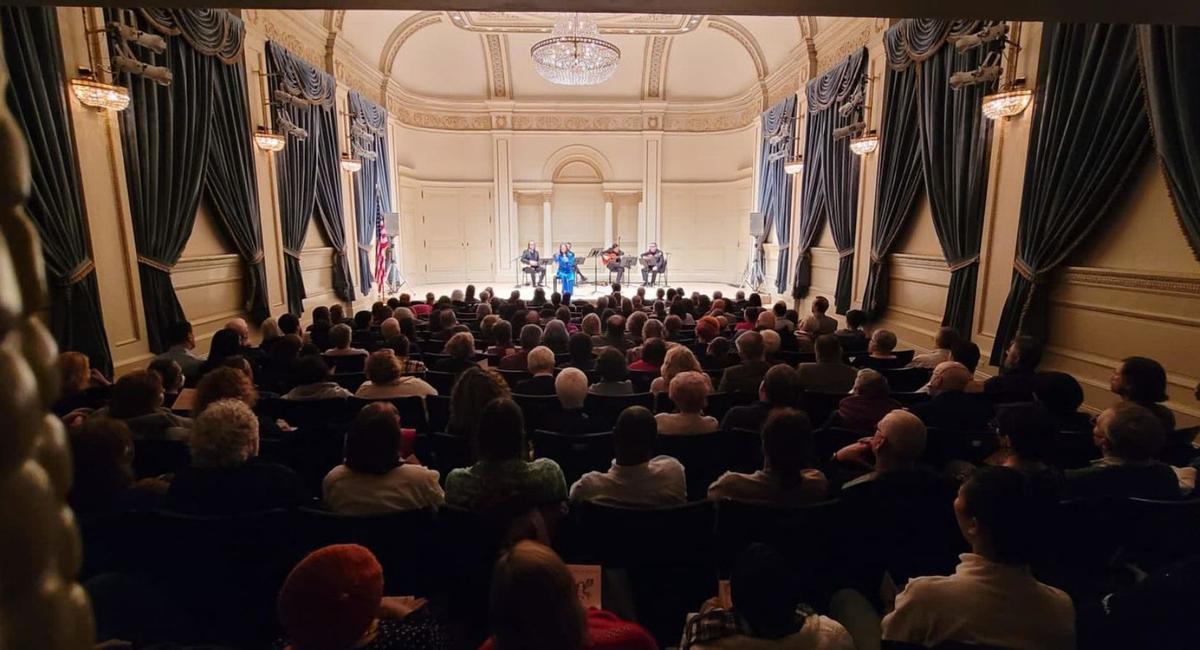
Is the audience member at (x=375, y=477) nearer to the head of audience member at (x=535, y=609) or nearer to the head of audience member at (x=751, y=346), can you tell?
the head of audience member at (x=535, y=609)

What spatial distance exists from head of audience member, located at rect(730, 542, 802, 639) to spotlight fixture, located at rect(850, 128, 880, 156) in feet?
22.6

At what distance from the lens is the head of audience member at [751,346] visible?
149 inches

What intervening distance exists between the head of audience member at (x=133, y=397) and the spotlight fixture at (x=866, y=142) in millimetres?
7118

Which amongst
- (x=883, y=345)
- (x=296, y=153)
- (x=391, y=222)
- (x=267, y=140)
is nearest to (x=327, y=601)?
(x=883, y=345)

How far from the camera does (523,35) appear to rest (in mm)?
13531

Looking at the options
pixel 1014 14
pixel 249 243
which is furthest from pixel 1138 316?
pixel 249 243

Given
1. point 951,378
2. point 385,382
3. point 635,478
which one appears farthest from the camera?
point 385,382

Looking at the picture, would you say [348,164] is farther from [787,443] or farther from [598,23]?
[787,443]

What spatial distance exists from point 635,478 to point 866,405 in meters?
1.40

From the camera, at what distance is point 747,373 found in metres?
3.69

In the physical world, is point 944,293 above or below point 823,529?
above

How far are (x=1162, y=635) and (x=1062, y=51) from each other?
4.51 metres

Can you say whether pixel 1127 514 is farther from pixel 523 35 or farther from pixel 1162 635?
pixel 523 35

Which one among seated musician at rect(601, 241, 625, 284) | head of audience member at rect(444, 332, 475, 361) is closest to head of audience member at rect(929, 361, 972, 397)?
head of audience member at rect(444, 332, 475, 361)
